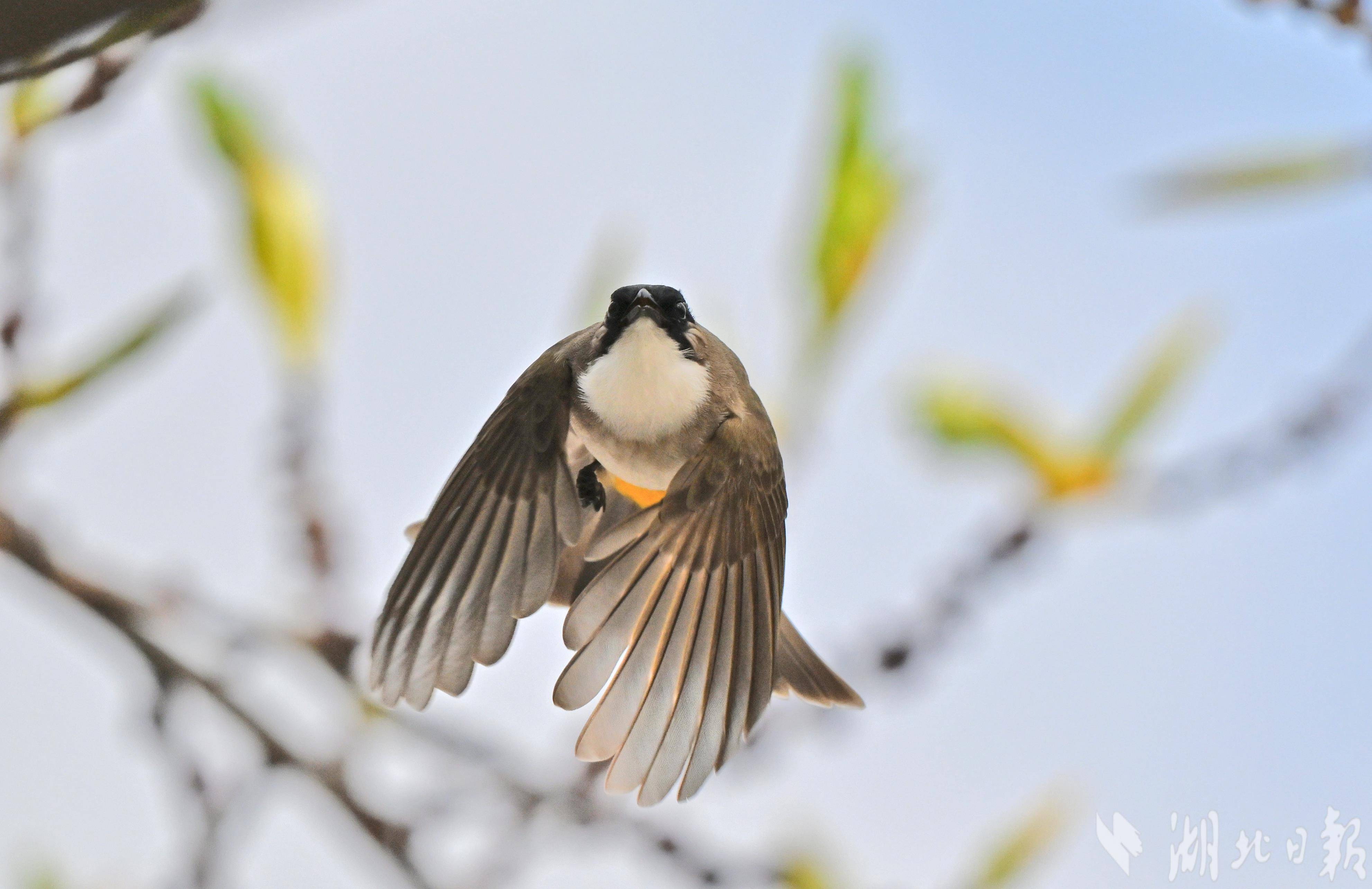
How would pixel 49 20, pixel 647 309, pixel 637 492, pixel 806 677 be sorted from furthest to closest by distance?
1. pixel 806 677
2. pixel 637 492
3. pixel 647 309
4. pixel 49 20

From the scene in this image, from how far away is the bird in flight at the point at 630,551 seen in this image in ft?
2.77

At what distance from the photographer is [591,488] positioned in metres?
1.03

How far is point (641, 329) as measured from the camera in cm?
80

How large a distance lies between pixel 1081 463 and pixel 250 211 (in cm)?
71

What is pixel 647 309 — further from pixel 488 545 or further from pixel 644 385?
pixel 488 545

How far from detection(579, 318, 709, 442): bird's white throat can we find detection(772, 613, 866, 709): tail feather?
→ 0.29 metres

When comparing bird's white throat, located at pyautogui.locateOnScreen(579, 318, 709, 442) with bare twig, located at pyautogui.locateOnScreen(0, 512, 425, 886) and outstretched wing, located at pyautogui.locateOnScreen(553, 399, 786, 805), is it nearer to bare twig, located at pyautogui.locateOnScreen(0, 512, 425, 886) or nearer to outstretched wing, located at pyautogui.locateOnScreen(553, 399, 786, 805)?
outstretched wing, located at pyautogui.locateOnScreen(553, 399, 786, 805)

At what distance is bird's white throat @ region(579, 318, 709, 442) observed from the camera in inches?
32.3

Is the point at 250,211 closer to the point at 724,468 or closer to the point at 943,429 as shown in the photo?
the point at 724,468

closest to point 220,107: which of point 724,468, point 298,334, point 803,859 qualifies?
point 298,334

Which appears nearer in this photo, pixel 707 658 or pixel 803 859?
pixel 707 658

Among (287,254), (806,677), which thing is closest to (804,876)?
(806,677)

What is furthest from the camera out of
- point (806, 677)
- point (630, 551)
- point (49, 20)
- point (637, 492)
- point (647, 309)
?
point (806, 677)

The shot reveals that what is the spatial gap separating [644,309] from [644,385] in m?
0.07
